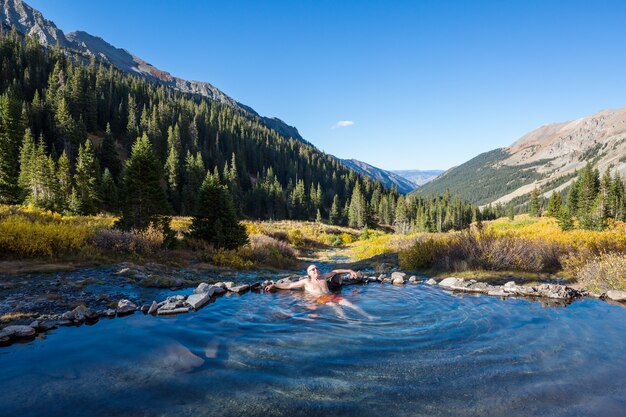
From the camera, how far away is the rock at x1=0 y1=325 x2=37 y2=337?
18.7 ft

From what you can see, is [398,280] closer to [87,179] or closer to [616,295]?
[616,295]

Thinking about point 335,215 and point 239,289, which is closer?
point 239,289

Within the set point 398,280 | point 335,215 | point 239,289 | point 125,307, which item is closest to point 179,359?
point 125,307

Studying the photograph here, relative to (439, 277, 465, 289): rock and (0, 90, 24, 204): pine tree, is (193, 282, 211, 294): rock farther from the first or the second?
(0, 90, 24, 204): pine tree

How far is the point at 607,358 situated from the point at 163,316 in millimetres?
8599

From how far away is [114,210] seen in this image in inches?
1809

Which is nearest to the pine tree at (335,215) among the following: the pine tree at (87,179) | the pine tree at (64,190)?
the pine tree at (87,179)

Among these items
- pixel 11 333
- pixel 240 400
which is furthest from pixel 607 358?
pixel 11 333

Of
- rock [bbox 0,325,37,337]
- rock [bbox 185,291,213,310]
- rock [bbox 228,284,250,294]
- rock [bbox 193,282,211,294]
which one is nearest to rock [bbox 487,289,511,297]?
rock [bbox 228,284,250,294]

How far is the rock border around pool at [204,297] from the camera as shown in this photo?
6183 millimetres

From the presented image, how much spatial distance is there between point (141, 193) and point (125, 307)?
38.4ft

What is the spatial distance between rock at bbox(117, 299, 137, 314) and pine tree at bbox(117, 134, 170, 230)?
10703 mm

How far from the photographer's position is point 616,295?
912 centimetres

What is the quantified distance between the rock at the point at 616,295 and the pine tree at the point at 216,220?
15986 mm
